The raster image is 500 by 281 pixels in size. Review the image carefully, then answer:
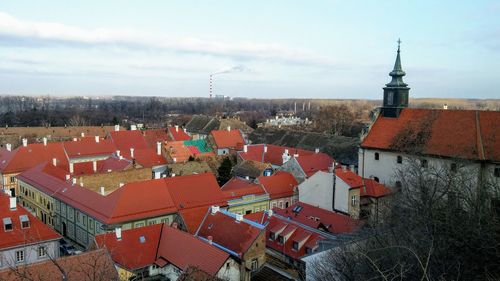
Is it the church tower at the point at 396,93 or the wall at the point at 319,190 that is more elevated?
the church tower at the point at 396,93

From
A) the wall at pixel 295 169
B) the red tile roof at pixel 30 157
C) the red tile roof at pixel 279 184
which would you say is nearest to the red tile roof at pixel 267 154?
the wall at pixel 295 169

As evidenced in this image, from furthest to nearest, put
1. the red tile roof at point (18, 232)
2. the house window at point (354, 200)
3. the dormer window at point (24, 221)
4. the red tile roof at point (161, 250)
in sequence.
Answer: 1. the house window at point (354, 200)
2. the dormer window at point (24, 221)
3. the red tile roof at point (18, 232)
4. the red tile roof at point (161, 250)

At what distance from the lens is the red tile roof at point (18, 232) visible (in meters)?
23.6

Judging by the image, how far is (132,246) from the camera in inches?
864

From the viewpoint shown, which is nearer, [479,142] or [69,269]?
[69,269]

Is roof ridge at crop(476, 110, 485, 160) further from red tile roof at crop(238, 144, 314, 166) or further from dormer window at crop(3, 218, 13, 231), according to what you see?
dormer window at crop(3, 218, 13, 231)

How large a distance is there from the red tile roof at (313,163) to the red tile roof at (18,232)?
1950cm

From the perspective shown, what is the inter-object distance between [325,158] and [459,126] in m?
11.8

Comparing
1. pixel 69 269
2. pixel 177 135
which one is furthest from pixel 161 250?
pixel 177 135

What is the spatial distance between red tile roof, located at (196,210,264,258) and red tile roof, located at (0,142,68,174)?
2375cm

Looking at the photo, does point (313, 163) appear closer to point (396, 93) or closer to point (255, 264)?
point (396, 93)

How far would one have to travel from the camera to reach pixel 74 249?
28.6 meters

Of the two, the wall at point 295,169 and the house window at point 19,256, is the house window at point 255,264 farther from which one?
the wall at point 295,169

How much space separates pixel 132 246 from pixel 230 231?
5.20m
